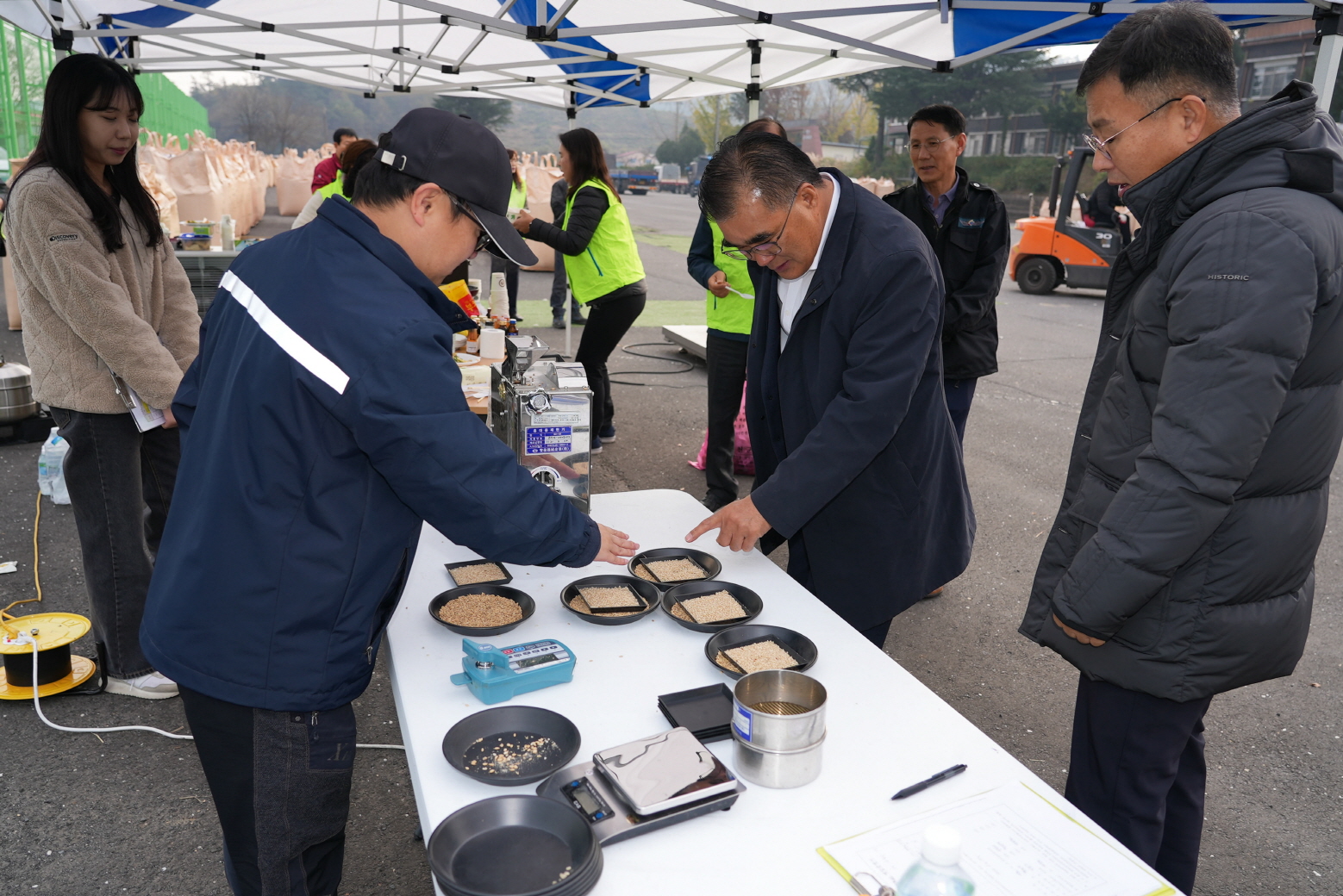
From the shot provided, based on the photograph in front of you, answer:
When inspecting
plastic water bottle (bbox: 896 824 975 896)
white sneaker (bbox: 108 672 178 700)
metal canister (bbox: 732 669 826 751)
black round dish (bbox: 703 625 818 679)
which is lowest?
white sneaker (bbox: 108 672 178 700)

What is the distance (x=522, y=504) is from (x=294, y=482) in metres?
0.33

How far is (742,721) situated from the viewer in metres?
1.23

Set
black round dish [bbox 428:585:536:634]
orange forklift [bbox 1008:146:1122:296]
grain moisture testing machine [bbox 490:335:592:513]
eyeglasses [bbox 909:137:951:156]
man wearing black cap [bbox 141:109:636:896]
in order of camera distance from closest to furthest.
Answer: man wearing black cap [bbox 141:109:636:896]
black round dish [bbox 428:585:536:634]
grain moisture testing machine [bbox 490:335:592:513]
eyeglasses [bbox 909:137:951:156]
orange forklift [bbox 1008:146:1122:296]

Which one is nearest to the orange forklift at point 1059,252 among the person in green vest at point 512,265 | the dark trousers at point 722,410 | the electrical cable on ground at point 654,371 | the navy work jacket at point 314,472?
the electrical cable on ground at point 654,371

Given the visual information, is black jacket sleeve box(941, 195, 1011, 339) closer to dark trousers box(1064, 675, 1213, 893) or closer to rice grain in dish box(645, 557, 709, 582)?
rice grain in dish box(645, 557, 709, 582)

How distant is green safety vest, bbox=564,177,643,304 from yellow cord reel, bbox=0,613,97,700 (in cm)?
297

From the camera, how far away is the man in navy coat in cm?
184

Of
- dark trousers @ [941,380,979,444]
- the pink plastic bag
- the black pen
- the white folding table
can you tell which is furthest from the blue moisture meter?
the pink plastic bag

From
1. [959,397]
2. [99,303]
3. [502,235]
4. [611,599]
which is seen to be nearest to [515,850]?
[611,599]

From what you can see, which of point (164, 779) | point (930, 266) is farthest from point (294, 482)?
point (164, 779)

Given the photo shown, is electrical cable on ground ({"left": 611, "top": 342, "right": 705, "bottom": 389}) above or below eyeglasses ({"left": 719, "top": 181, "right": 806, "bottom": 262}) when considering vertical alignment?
below

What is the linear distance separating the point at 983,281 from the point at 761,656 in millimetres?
2591

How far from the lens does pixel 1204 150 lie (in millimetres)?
1375

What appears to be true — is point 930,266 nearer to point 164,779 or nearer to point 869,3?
point 164,779
